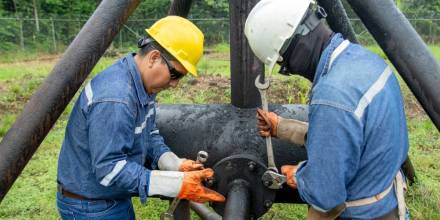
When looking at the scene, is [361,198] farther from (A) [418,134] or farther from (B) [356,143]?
(A) [418,134]

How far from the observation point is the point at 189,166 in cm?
255

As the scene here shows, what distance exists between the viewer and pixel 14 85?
906cm

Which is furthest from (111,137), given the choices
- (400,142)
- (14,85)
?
(14,85)

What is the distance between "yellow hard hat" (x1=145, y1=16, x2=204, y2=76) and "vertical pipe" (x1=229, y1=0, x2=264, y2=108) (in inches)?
15.5

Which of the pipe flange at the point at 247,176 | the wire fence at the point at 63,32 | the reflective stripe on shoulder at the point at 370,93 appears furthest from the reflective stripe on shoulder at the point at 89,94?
the wire fence at the point at 63,32

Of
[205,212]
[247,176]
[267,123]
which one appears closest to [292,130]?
[267,123]

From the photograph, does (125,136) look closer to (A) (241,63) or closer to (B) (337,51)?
(A) (241,63)

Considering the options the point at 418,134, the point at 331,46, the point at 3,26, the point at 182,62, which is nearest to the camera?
the point at 331,46

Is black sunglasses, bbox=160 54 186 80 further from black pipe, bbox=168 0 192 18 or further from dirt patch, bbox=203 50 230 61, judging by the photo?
dirt patch, bbox=203 50 230 61

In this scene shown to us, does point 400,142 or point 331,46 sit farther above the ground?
point 331,46

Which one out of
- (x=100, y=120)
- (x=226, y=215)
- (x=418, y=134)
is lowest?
(x=418, y=134)

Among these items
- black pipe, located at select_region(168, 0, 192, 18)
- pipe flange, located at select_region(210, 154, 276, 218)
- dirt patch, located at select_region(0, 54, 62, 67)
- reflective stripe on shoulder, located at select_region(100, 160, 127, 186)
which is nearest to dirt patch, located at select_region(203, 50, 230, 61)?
dirt patch, located at select_region(0, 54, 62, 67)

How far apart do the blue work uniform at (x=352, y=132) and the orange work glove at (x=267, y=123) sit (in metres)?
0.52

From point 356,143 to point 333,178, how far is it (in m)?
0.15
